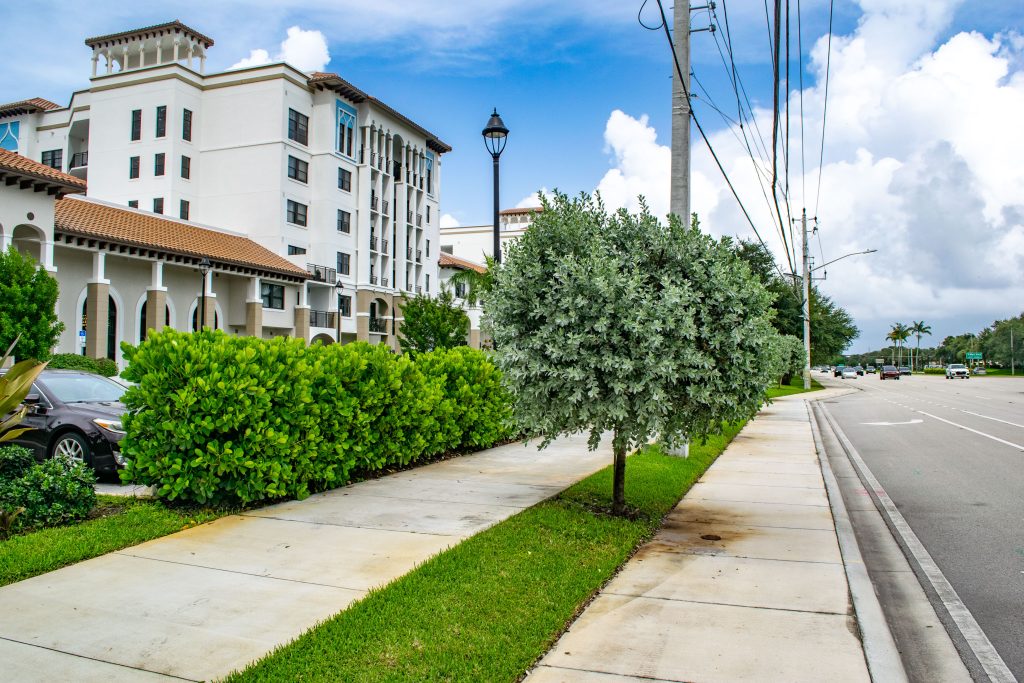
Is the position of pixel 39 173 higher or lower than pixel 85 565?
higher

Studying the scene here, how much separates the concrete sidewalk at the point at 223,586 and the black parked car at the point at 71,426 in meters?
2.95

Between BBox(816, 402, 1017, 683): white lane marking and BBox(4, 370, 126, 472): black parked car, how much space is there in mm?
→ 9301

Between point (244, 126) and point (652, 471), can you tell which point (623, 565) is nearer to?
point (652, 471)

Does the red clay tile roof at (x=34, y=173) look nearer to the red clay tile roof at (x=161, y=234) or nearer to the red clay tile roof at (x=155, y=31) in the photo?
the red clay tile roof at (x=161, y=234)

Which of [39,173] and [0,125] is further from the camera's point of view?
[0,125]

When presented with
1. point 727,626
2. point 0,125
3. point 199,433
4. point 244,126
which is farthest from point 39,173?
point 0,125

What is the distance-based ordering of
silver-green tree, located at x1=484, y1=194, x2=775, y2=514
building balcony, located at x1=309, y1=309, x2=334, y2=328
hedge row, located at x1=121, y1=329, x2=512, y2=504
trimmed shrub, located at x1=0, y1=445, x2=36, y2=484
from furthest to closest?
building balcony, located at x1=309, y1=309, x2=334, y2=328 < hedge row, located at x1=121, y1=329, x2=512, y2=504 < trimmed shrub, located at x1=0, y1=445, x2=36, y2=484 < silver-green tree, located at x1=484, y1=194, x2=775, y2=514

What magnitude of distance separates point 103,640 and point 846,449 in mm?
15688

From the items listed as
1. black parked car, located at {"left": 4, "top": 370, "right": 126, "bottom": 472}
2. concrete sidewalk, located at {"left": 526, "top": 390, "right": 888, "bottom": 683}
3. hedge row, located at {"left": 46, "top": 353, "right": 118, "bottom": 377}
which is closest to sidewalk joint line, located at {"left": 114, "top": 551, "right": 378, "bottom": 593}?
concrete sidewalk, located at {"left": 526, "top": 390, "right": 888, "bottom": 683}

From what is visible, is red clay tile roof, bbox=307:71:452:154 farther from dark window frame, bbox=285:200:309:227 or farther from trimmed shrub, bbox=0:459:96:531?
trimmed shrub, bbox=0:459:96:531

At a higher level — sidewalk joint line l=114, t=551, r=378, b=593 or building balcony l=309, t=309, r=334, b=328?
building balcony l=309, t=309, r=334, b=328

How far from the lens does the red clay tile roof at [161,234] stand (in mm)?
29734

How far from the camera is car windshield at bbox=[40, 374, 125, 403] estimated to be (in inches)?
411

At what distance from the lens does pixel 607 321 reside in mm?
6961
